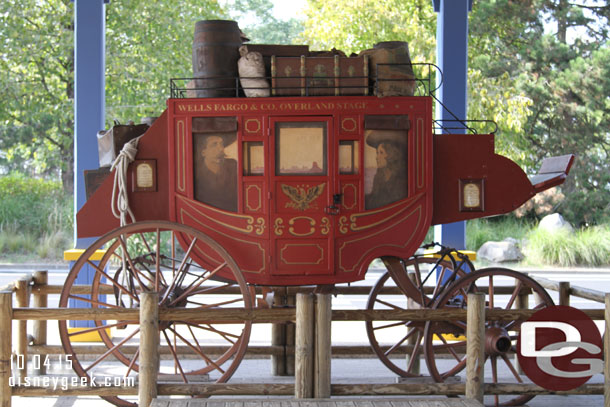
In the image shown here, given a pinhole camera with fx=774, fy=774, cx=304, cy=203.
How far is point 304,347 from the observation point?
506cm

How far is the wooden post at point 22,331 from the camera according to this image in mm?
6297

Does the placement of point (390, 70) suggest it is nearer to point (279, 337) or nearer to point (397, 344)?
point (397, 344)

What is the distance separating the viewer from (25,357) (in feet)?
20.3

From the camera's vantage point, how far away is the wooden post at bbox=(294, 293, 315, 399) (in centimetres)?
502

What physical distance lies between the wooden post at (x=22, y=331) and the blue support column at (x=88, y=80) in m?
1.46

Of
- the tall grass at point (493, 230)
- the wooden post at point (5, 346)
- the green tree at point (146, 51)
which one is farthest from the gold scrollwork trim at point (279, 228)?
the tall grass at point (493, 230)

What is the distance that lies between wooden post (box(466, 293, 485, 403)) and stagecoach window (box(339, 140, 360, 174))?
1.38 metres

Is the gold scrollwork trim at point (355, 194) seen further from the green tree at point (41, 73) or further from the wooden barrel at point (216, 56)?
the green tree at point (41, 73)

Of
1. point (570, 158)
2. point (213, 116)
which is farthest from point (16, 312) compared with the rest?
point (570, 158)

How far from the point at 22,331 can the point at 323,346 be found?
2.77m

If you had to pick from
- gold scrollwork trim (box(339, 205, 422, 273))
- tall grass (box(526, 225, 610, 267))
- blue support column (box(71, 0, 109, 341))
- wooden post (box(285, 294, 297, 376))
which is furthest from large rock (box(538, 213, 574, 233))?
gold scrollwork trim (box(339, 205, 422, 273))

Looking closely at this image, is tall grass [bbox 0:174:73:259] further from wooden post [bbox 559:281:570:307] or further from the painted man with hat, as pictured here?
wooden post [bbox 559:281:570:307]

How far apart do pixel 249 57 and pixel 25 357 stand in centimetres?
298

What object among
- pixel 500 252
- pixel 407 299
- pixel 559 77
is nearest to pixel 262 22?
pixel 559 77
